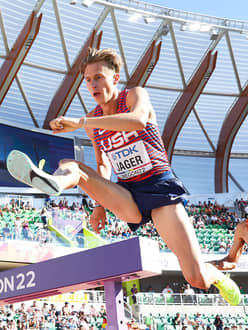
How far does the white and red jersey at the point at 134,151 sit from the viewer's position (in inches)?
177

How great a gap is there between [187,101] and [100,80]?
1136 inches

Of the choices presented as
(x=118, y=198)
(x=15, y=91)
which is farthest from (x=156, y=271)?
(x=15, y=91)

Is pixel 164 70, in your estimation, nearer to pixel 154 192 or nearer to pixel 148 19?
pixel 148 19

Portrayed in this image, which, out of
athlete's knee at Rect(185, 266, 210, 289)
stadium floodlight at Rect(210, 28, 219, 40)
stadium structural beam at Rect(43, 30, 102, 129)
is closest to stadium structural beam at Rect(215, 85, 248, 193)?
stadium floodlight at Rect(210, 28, 219, 40)

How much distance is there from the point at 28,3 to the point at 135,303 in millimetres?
16450

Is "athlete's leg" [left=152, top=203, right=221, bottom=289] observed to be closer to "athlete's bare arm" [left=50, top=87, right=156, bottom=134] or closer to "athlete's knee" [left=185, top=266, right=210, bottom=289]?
"athlete's knee" [left=185, top=266, right=210, bottom=289]

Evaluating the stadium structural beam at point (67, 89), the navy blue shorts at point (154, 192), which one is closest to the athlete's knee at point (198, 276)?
the navy blue shorts at point (154, 192)

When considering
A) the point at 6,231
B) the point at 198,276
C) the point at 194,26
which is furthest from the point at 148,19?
the point at 198,276

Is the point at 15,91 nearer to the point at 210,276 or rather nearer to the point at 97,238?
the point at 97,238

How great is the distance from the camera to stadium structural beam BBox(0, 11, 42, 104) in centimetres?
2573

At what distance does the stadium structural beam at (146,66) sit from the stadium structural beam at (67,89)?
3.51 meters

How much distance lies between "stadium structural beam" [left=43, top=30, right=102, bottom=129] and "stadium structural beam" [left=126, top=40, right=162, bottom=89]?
351 centimetres

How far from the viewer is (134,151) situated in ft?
Answer: 14.8

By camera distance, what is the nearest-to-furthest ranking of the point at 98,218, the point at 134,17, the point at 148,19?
the point at 98,218 < the point at 148,19 < the point at 134,17
